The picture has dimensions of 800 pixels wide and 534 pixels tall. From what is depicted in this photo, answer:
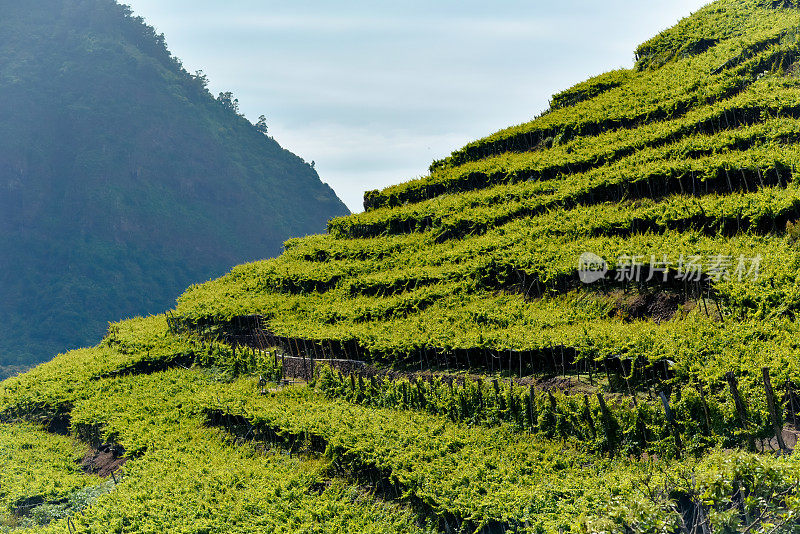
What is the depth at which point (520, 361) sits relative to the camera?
1555 centimetres

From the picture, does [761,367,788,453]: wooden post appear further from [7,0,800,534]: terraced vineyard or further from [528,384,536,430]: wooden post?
[528,384,536,430]: wooden post

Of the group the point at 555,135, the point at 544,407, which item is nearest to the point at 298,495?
the point at 544,407

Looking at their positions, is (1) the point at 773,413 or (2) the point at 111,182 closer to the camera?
(1) the point at 773,413

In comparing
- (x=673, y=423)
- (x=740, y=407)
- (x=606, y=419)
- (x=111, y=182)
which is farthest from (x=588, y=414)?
(x=111, y=182)

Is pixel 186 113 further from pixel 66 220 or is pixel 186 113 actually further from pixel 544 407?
pixel 544 407

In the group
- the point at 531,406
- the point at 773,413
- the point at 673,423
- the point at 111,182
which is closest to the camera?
the point at 773,413

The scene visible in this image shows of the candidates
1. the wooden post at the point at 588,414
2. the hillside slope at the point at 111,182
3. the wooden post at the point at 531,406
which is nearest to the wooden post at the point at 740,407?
the wooden post at the point at 588,414

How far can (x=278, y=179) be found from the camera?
140 m

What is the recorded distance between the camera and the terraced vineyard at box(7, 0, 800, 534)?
11289 millimetres

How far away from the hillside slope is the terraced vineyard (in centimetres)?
7102

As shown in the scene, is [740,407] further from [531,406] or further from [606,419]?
[531,406]

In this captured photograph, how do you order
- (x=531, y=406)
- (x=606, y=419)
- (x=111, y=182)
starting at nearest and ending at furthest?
(x=606, y=419) < (x=531, y=406) < (x=111, y=182)

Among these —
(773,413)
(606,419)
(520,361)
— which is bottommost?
(606,419)

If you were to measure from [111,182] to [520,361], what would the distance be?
109 meters
